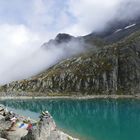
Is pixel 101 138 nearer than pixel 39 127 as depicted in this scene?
No

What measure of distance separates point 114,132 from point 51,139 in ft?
173

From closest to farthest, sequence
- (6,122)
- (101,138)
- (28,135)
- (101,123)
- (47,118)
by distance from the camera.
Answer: (28,135) < (47,118) < (6,122) < (101,138) < (101,123)

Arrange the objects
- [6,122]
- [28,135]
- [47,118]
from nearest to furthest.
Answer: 1. [28,135]
2. [47,118]
3. [6,122]

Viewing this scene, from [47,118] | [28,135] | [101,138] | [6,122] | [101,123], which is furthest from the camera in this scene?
[101,123]

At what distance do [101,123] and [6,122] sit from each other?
6483 centimetres

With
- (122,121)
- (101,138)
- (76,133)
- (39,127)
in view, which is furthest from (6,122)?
(122,121)

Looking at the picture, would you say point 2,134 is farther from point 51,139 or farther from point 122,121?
point 122,121

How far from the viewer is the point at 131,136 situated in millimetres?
87500

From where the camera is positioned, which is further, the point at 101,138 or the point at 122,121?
the point at 122,121

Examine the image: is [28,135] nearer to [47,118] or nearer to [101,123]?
[47,118]

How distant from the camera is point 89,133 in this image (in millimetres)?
94312

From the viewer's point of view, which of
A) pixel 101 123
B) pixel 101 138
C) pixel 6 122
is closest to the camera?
pixel 6 122

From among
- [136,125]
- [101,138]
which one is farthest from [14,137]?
[136,125]

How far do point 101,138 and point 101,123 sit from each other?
99.0 feet
